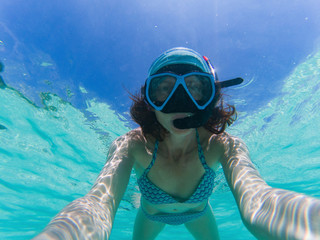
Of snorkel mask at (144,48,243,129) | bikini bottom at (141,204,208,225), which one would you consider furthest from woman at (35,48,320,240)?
bikini bottom at (141,204,208,225)

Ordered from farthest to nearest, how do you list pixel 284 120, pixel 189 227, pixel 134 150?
pixel 284 120 → pixel 189 227 → pixel 134 150

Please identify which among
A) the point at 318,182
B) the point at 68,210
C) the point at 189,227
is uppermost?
the point at 318,182

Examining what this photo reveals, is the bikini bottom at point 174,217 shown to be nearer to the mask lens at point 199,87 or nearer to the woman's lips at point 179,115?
the woman's lips at point 179,115

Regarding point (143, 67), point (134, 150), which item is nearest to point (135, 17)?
point (143, 67)

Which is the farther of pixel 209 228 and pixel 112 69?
pixel 112 69

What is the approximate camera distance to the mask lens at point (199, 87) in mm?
2914

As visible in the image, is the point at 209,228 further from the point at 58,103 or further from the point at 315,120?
the point at 315,120

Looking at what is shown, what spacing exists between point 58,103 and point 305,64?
1051cm

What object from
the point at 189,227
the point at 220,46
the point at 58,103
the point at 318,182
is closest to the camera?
the point at 189,227

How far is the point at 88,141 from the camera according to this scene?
1099cm

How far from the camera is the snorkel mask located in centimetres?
284

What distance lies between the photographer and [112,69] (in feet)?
24.6

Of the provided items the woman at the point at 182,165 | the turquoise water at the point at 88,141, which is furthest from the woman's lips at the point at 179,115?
the turquoise water at the point at 88,141

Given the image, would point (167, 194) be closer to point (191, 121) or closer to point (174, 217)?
point (174, 217)
